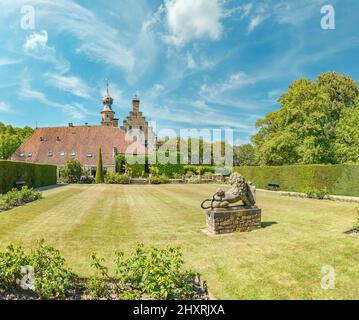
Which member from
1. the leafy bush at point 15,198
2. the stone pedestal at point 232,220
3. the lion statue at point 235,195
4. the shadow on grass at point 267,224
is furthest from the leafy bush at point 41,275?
the leafy bush at point 15,198

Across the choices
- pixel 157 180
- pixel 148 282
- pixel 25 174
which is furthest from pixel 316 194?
pixel 25 174

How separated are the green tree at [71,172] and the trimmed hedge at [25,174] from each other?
81.3 inches

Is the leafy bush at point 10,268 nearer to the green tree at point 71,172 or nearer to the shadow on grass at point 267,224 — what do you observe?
→ the shadow on grass at point 267,224

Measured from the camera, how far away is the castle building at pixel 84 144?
41781mm

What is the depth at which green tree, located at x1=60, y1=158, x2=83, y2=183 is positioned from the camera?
34.0m

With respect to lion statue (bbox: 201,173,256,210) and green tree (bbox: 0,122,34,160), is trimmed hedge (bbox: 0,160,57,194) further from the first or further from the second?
green tree (bbox: 0,122,34,160)

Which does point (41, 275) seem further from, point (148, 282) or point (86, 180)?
point (86, 180)

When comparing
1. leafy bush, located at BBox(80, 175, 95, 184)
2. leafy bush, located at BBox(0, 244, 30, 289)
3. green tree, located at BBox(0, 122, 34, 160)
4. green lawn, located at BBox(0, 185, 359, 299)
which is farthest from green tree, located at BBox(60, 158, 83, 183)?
leafy bush, located at BBox(0, 244, 30, 289)

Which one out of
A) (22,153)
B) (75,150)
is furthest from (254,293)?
(22,153)

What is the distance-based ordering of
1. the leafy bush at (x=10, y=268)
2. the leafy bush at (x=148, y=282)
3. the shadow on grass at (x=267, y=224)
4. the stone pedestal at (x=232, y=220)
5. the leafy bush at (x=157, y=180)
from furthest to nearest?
the leafy bush at (x=157, y=180)
the shadow on grass at (x=267, y=224)
the stone pedestal at (x=232, y=220)
the leafy bush at (x=10, y=268)
the leafy bush at (x=148, y=282)

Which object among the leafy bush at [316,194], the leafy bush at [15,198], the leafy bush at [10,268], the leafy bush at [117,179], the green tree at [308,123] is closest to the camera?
the leafy bush at [10,268]

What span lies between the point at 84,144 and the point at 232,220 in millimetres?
39089

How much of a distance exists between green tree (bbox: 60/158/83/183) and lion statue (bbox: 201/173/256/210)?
→ 2920cm
